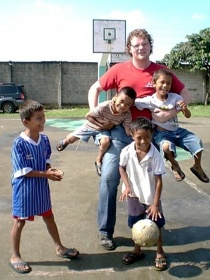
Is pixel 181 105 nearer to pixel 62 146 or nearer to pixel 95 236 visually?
pixel 62 146

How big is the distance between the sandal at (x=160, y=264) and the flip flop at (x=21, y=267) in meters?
1.17

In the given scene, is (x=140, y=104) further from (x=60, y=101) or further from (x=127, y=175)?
(x=60, y=101)

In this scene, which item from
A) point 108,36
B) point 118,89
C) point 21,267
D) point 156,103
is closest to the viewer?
point 21,267

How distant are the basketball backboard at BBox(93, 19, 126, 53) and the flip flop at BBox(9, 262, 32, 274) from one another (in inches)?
596

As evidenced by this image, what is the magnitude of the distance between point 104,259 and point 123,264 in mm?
207

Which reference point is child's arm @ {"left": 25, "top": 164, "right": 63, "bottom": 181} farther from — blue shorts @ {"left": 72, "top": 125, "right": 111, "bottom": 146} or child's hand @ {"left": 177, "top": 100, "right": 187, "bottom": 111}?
child's hand @ {"left": 177, "top": 100, "right": 187, "bottom": 111}

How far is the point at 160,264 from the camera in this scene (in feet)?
11.6

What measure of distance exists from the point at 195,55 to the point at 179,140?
21.7 metres

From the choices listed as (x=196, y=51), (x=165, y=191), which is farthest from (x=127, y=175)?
(x=196, y=51)

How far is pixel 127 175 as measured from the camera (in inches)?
142

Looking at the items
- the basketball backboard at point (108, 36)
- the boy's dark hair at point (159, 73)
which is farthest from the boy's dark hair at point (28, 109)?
the basketball backboard at point (108, 36)

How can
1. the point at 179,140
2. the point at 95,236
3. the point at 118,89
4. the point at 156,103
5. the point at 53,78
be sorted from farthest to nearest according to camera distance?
the point at 53,78 → the point at 95,236 → the point at 179,140 → the point at 118,89 → the point at 156,103

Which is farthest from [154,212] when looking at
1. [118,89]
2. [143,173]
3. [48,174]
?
[118,89]

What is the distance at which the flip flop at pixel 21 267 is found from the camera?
346cm
